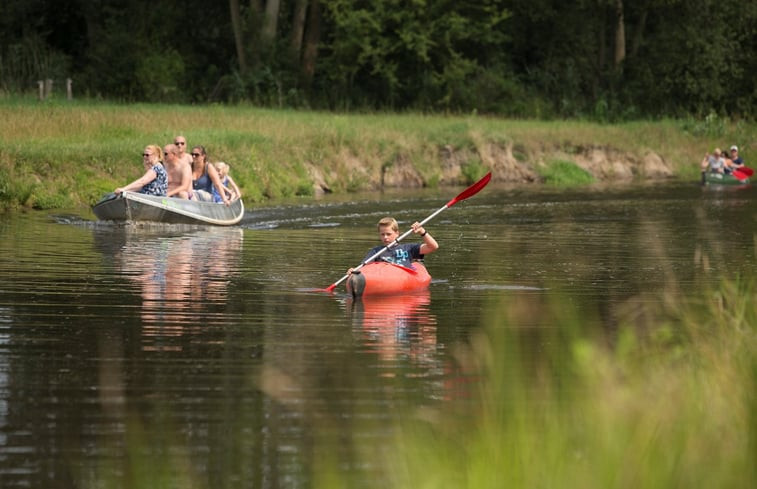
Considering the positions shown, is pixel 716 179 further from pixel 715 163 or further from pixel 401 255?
pixel 401 255

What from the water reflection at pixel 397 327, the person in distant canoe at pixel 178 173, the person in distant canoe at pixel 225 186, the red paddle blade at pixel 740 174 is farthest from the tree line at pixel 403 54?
the water reflection at pixel 397 327

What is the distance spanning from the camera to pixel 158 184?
23.6 metres

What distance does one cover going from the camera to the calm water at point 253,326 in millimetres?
8133

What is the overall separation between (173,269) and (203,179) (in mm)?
7689

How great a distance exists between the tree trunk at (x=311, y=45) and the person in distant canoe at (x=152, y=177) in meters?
30.6

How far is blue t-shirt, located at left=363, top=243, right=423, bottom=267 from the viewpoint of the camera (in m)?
15.8

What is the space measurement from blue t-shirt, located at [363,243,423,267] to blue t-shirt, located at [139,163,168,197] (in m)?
8.31

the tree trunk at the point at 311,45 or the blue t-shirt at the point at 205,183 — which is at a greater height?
the tree trunk at the point at 311,45

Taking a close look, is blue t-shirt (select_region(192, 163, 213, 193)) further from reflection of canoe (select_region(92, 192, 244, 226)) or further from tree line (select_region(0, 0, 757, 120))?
tree line (select_region(0, 0, 757, 120))

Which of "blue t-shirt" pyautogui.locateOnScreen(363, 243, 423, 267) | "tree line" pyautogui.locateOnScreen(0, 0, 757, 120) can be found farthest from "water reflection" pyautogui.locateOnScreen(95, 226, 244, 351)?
"tree line" pyautogui.locateOnScreen(0, 0, 757, 120)

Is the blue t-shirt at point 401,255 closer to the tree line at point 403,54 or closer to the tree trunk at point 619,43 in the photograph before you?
the tree line at point 403,54

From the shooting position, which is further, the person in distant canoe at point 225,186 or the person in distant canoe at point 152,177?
the person in distant canoe at point 225,186

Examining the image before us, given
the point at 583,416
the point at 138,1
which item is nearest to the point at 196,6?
the point at 138,1

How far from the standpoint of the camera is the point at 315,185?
34.1m
